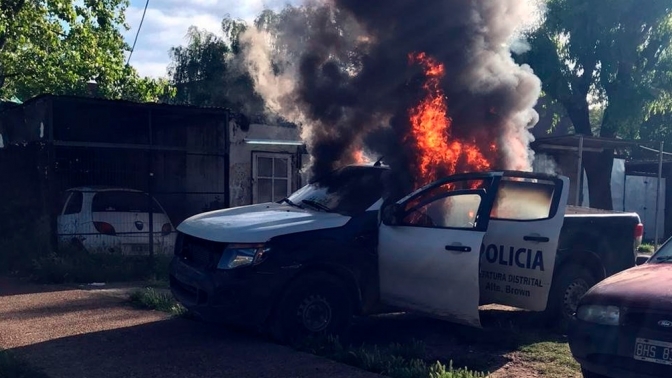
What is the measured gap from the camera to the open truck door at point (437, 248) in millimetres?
6750

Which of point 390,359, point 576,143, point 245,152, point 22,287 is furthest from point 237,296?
point 576,143

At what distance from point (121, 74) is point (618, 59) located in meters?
14.1

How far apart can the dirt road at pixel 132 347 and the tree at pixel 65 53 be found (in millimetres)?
10773

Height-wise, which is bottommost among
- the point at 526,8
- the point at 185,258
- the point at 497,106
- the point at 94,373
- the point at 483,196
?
the point at 94,373

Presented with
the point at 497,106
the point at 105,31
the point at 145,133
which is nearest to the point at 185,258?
the point at 497,106

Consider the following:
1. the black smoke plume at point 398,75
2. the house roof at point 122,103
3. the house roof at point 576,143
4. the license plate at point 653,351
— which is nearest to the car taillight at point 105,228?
the house roof at point 122,103

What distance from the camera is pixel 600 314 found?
5344mm

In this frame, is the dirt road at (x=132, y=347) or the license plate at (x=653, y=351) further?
the dirt road at (x=132, y=347)

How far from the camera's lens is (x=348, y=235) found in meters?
7.02

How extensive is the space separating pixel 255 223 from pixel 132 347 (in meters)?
1.63

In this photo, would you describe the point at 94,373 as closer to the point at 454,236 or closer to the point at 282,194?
the point at 454,236

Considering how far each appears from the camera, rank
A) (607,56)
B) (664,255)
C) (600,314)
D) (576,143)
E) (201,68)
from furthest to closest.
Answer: (201,68) < (607,56) < (576,143) < (664,255) < (600,314)

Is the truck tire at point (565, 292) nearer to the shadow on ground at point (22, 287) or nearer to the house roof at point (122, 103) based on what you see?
the shadow on ground at point (22, 287)

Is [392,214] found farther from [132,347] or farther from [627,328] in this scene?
[132,347]
